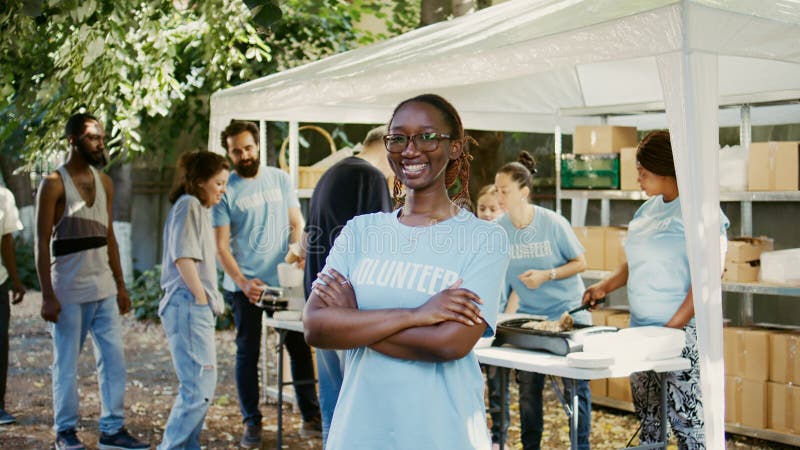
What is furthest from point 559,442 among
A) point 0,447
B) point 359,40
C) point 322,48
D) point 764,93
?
point 359,40

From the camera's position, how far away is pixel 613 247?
7117mm

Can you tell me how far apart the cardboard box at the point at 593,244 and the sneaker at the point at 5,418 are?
14.2 feet

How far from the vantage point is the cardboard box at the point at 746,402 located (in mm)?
6148

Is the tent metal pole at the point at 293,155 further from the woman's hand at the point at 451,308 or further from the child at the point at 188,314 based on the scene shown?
the woman's hand at the point at 451,308

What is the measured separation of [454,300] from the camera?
7.50 feet

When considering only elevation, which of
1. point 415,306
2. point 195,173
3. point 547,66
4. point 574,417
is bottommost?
point 574,417

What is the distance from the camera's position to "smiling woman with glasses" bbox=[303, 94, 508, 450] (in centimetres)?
229

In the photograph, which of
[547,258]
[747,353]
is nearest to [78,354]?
[547,258]

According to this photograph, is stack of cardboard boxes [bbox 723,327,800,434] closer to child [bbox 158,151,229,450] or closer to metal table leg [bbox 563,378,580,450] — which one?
metal table leg [bbox 563,378,580,450]

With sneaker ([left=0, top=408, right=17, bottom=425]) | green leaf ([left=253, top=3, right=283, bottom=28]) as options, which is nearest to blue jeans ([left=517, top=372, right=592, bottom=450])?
green leaf ([left=253, top=3, right=283, bottom=28])

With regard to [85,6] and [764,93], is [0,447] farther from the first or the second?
[764,93]

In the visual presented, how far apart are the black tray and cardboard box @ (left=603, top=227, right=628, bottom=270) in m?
2.39

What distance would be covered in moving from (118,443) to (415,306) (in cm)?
400

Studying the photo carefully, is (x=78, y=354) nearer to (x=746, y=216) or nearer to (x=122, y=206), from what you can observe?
(x=746, y=216)
